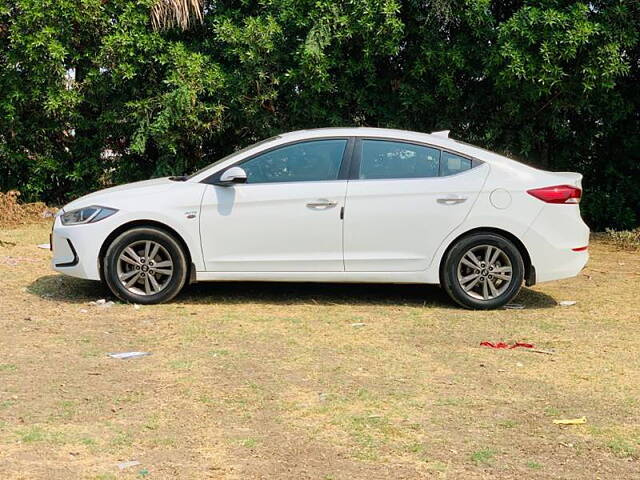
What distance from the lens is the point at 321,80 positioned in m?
13.5

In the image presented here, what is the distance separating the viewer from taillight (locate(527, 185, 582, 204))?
8500 millimetres

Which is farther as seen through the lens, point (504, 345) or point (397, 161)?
point (397, 161)

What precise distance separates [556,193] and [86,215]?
172 inches

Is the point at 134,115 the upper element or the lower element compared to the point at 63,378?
upper

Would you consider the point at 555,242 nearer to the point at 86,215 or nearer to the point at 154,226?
the point at 154,226

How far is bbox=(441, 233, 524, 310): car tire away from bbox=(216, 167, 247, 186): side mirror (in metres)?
2.02

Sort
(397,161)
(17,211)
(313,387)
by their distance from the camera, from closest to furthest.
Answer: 1. (313,387)
2. (397,161)
3. (17,211)

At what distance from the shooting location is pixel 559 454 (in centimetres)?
498

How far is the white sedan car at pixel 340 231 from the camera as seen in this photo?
27.8 feet

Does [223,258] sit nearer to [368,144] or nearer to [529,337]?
[368,144]

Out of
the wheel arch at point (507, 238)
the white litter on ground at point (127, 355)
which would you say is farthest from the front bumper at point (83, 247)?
the wheel arch at point (507, 238)

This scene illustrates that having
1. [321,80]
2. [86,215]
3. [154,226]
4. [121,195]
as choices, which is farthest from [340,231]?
[321,80]

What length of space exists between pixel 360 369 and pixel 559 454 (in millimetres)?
1868

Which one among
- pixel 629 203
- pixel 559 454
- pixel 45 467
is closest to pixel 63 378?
pixel 45 467
